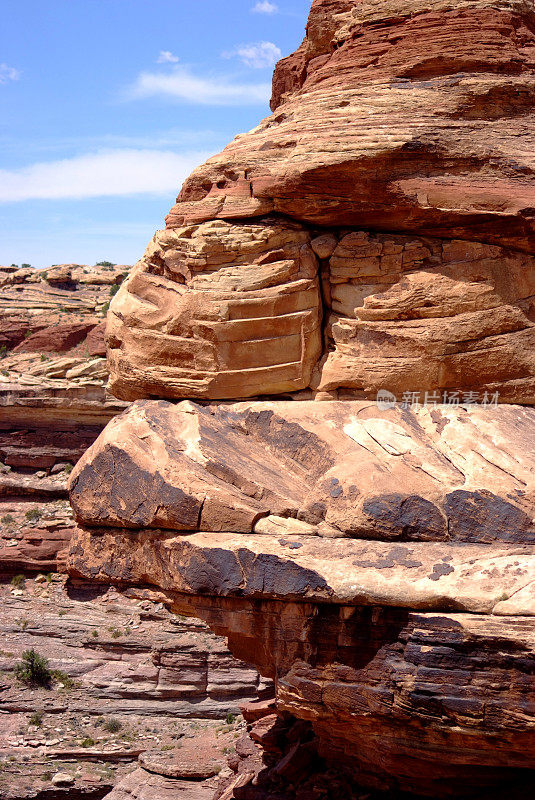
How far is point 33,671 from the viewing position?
20.9 meters

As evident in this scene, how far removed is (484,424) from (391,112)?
4356 mm

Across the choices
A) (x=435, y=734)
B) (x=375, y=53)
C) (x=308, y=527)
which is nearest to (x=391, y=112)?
(x=375, y=53)

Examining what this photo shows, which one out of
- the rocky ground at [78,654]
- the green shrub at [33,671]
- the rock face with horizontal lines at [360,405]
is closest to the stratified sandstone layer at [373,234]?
the rock face with horizontal lines at [360,405]

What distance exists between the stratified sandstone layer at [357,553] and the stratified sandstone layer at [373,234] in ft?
2.41

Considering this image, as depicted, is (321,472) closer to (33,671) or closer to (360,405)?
(360,405)

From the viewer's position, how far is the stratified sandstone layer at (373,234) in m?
9.55

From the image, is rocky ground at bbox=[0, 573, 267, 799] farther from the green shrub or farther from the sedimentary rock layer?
the sedimentary rock layer

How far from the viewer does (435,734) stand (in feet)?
24.9

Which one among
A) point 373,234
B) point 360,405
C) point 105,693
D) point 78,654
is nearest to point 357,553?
point 360,405

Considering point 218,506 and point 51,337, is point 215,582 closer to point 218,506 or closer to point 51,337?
point 218,506

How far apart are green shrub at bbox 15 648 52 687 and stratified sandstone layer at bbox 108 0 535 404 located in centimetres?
1386

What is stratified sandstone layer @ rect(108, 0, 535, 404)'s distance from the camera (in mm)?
9555

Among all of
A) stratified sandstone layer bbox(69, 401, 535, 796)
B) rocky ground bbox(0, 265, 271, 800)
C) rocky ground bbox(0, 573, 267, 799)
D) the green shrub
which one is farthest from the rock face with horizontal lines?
the green shrub

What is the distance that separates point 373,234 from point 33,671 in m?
17.0
